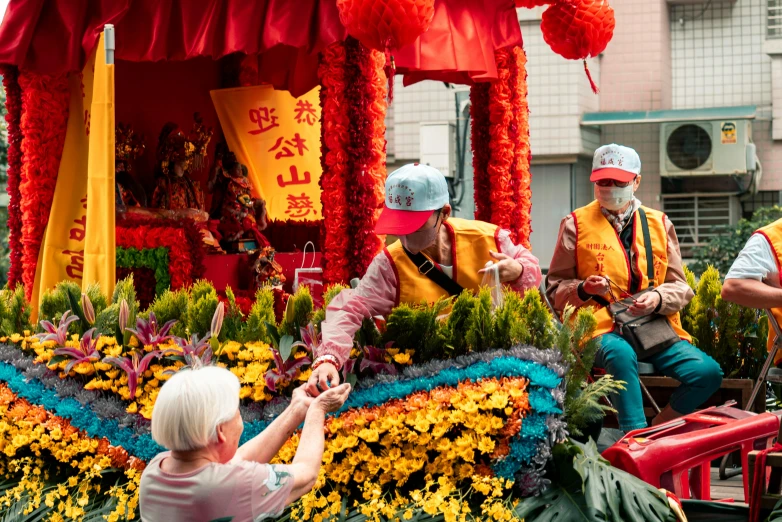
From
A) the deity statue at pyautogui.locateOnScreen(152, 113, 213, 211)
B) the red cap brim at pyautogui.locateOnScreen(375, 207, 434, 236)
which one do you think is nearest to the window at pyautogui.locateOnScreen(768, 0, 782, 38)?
the deity statue at pyautogui.locateOnScreen(152, 113, 213, 211)

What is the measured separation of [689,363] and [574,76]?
1405 cm

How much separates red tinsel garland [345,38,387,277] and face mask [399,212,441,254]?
2.35m

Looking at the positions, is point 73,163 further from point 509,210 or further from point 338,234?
point 509,210

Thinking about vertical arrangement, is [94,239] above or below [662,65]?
below

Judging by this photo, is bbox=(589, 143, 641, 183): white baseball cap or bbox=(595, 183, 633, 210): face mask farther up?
bbox=(589, 143, 641, 183): white baseball cap

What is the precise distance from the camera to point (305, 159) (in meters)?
10.2

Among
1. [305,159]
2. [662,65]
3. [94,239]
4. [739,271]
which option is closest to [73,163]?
[94,239]

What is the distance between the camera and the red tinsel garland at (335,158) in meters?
6.92

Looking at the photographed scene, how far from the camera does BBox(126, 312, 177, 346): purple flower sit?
16.3 ft

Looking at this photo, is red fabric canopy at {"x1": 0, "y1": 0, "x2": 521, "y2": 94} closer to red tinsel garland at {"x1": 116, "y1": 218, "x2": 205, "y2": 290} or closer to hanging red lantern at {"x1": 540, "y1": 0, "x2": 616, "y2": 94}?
hanging red lantern at {"x1": 540, "y1": 0, "x2": 616, "y2": 94}

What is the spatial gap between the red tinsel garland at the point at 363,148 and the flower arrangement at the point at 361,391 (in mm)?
1727

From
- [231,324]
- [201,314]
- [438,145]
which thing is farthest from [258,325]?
[438,145]

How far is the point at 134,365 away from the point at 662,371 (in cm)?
256

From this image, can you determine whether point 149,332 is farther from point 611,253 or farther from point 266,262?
point 266,262
